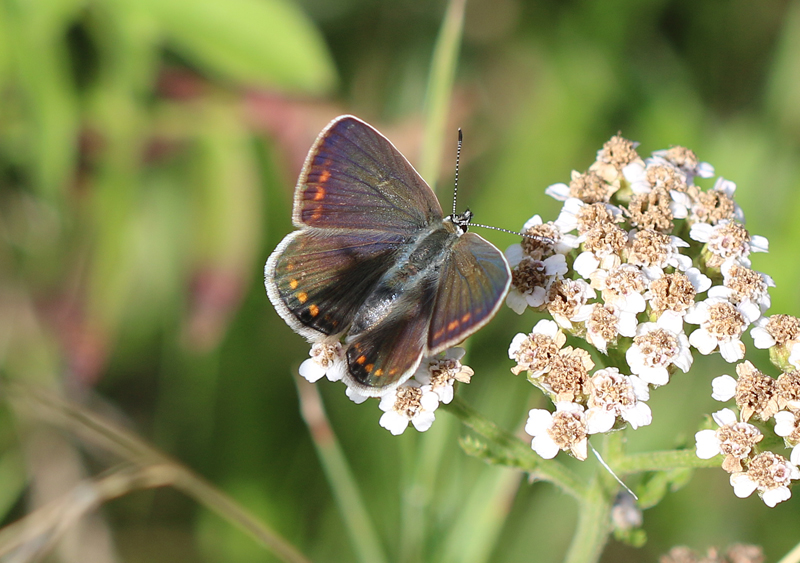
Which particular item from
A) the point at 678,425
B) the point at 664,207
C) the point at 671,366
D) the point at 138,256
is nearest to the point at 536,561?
the point at 678,425

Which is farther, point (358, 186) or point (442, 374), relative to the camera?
point (358, 186)

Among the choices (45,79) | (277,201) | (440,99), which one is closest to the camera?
(45,79)

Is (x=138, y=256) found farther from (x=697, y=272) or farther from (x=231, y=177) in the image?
(x=697, y=272)

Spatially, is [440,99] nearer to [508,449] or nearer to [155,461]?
[508,449]

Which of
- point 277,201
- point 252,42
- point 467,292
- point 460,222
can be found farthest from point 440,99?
point 467,292

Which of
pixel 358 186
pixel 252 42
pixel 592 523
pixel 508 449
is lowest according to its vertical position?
pixel 592 523

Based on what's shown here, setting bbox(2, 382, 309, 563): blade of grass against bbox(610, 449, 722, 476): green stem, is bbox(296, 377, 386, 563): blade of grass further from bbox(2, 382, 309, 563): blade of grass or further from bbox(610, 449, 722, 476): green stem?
bbox(610, 449, 722, 476): green stem

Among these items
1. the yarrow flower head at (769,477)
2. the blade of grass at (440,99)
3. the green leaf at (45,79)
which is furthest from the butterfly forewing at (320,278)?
the yarrow flower head at (769,477)
